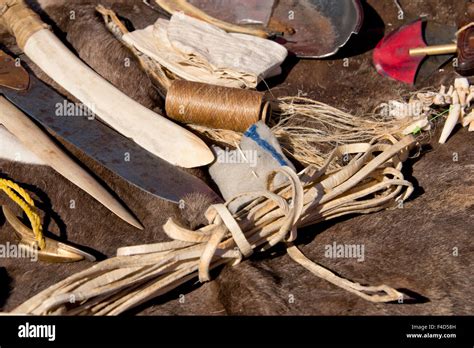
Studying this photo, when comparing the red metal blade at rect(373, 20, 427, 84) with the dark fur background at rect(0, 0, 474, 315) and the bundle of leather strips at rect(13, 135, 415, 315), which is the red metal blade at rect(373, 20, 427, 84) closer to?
the dark fur background at rect(0, 0, 474, 315)

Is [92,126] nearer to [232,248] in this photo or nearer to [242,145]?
[242,145]

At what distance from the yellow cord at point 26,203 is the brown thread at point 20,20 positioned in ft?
3.13

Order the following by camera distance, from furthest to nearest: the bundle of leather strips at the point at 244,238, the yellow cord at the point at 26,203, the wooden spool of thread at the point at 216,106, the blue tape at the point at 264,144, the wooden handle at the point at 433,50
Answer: the wooden handle at the point at 433,50 < the wooden spool of thread at the point at 216,106 < the blue tape at the point at 264,144 < the yellow cord at the point at 26,203 < the bundle of leather strips at the point at 244,238

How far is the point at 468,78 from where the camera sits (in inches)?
168

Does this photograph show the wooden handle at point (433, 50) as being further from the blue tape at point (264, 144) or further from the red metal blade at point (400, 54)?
the blue tape at point (264, 144)

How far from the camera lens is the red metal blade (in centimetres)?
434

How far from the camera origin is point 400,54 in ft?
14.4

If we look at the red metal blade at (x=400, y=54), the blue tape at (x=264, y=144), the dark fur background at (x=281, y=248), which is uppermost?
the red metal blade at (x=400, y=54)

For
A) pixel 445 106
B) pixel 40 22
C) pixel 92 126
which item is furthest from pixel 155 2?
pixel 445 106

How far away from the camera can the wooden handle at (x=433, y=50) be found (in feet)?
14.1

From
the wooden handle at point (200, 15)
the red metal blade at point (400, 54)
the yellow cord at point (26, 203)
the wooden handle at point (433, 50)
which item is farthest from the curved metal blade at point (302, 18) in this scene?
the yellow cord at point (26, 203)
